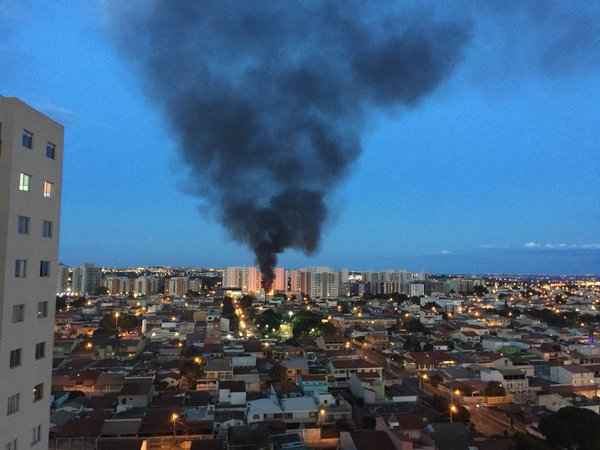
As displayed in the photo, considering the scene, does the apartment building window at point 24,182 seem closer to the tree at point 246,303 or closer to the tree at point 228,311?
the tree at point 228,311

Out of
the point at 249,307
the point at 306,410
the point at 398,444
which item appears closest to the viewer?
the point at 398,444

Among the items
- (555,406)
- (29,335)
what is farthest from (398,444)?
(29,335)

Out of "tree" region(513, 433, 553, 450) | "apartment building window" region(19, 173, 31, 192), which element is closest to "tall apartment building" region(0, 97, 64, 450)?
"apartment building window" region(19, 173, 31, 192)

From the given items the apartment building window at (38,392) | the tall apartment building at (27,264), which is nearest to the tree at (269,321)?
the tall apartment building at (27,264)

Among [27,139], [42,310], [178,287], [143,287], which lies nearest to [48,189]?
[27,139]

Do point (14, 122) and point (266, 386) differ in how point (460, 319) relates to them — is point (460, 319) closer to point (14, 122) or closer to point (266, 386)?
point (266, 386)

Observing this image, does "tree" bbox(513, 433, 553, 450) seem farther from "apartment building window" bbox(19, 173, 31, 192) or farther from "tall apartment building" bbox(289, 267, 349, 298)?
"tall apartment building" bbox(289, 267, 349, 298)
